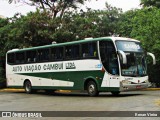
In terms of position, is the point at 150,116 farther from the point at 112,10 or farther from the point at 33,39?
the point at 112,10

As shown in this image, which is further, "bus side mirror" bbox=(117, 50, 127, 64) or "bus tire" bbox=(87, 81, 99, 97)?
"bus tire" bbox=(87, 81, 99, 97)

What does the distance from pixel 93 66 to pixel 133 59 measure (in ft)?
7.14

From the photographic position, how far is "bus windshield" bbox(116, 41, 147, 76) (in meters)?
19.3

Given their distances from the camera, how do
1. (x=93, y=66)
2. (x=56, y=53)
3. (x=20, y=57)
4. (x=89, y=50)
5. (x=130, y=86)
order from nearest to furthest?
(x=130, y=86), (x=93, y=66), (x=89, y=50), (x=56, y=53), (x=20, y=57)

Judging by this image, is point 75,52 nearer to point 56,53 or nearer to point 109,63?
point 56,53

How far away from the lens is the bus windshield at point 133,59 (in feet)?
63.2

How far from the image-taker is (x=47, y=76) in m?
23.9

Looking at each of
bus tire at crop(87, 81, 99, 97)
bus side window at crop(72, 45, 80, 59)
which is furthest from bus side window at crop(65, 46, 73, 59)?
bus tire at crop(87, 81, 99, 97)

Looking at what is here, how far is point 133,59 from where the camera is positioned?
771 inches

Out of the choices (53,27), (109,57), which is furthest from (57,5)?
(109,57)

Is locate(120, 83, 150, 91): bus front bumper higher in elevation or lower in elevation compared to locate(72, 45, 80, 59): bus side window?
lower

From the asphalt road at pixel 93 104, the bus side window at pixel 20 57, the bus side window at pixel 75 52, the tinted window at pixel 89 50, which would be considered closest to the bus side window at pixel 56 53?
the bus side window at pixel 75 52

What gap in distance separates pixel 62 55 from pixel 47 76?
7.80 feet

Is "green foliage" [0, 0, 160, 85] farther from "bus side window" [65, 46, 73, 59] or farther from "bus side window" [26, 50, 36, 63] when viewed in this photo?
"bus side window" [65, 46, 73, 59]
